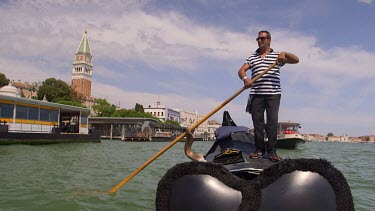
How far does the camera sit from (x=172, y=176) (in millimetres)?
2078

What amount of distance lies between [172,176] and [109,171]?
516 cm

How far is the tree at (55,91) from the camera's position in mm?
44531

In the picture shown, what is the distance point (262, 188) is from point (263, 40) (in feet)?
5.22

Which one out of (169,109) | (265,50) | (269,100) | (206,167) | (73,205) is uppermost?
(169,109)

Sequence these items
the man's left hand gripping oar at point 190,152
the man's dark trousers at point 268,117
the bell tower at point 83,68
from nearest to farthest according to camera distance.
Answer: the man's left hand gripping oar at point 190,152 → the man's dark trousers at point 268,117 → the bell tower at point 83,68

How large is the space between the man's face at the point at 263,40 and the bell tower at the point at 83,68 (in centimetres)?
9568

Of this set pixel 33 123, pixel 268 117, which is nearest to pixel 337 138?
pixel 33 123

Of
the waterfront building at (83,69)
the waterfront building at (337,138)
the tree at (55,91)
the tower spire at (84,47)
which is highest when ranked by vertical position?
the tower spire at (84,47)

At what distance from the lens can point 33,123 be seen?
18.9 meters

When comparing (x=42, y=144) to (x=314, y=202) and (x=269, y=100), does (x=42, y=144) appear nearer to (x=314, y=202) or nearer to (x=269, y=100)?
(x=269, y=100)

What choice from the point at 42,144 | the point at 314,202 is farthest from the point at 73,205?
the point at 42,144

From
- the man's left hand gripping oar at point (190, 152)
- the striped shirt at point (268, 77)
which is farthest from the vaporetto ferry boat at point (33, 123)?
the striped shirt at point (268, 77)

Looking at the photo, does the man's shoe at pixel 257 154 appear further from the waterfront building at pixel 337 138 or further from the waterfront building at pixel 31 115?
the waterfront building at pixel 337 138

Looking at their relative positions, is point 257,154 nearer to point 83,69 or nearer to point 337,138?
point 83,69
